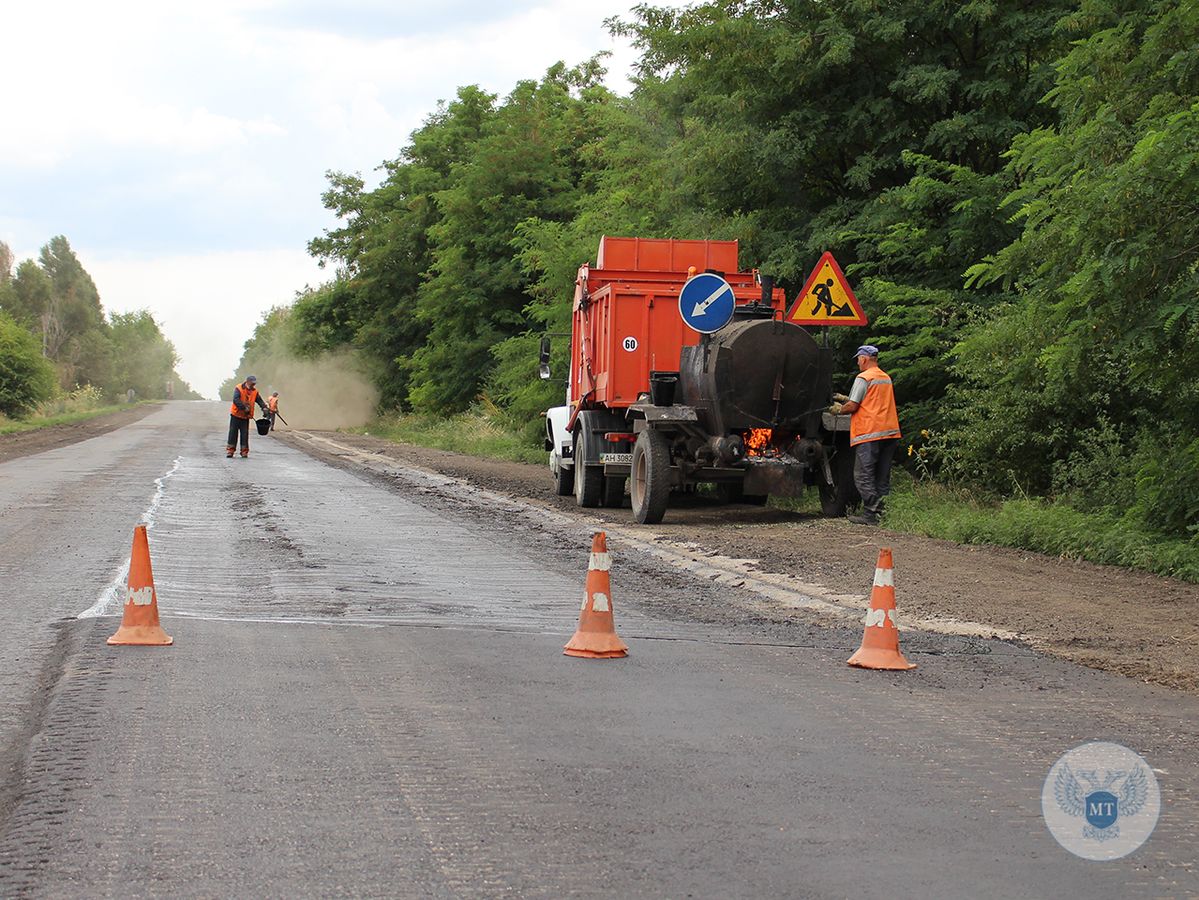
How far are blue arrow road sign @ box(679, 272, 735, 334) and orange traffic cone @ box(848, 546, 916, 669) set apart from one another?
8178 mm

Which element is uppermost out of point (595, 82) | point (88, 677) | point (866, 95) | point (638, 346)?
point (595, 82)

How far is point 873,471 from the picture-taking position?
634 inches

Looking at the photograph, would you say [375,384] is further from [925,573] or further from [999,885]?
[999,885]

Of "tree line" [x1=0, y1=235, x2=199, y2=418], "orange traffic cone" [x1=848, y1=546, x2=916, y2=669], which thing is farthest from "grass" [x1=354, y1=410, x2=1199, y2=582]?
"tree line" [x1=0, y1=235, x2=199, y2=418]

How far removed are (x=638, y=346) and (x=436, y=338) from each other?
33.4 metres

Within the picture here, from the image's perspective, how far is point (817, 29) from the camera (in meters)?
19.6

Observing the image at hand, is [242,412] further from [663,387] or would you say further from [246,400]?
[663,387]

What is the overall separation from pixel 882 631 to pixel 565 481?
44.9 ft

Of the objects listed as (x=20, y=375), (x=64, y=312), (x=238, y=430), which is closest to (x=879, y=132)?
(x=238, y=430)

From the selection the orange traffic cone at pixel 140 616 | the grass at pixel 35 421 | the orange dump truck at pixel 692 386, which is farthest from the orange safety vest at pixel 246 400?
the orange traffic cone at pixel 140 616

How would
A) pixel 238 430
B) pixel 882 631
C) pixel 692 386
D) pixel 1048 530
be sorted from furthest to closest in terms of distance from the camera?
pixel 238 430
pixel 692 386
pixel 1048 530
pixel 882 631

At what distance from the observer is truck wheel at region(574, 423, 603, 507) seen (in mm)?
18500

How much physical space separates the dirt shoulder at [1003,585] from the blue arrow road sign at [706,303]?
2.37 meters

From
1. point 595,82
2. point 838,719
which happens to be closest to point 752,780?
point 838,719
